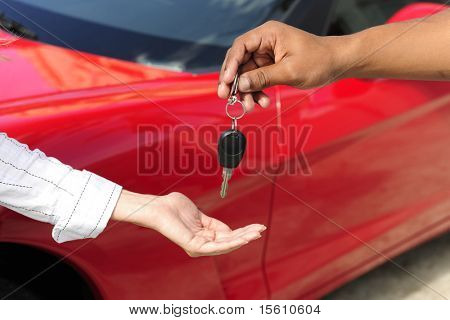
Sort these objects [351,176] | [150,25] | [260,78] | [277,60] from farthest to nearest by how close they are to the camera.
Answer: [150,25] < [351,176] < [277,60] < [260,78]

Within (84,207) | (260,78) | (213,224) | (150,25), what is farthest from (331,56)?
(84,207)

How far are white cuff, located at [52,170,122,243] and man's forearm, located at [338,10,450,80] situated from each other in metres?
0.78

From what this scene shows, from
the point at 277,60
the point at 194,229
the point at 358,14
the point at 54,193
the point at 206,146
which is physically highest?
the point at 358,14

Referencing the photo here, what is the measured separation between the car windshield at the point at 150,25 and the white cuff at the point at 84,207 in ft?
2.16

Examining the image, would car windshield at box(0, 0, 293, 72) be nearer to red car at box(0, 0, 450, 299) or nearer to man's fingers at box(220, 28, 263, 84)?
red car at box(0, 0, 450, 299)

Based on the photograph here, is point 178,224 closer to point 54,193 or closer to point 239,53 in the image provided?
point 54,193

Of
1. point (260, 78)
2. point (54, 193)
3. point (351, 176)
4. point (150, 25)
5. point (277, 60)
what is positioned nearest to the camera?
point (54, 193)

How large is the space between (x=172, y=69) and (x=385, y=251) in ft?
3.44

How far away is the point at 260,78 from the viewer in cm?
169

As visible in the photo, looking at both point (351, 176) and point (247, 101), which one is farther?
point (351, 176)

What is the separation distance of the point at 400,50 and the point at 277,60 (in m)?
0.40

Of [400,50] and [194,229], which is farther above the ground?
[400,50]

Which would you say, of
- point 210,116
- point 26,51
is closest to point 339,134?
point 210,116

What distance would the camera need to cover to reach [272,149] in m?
1.94
